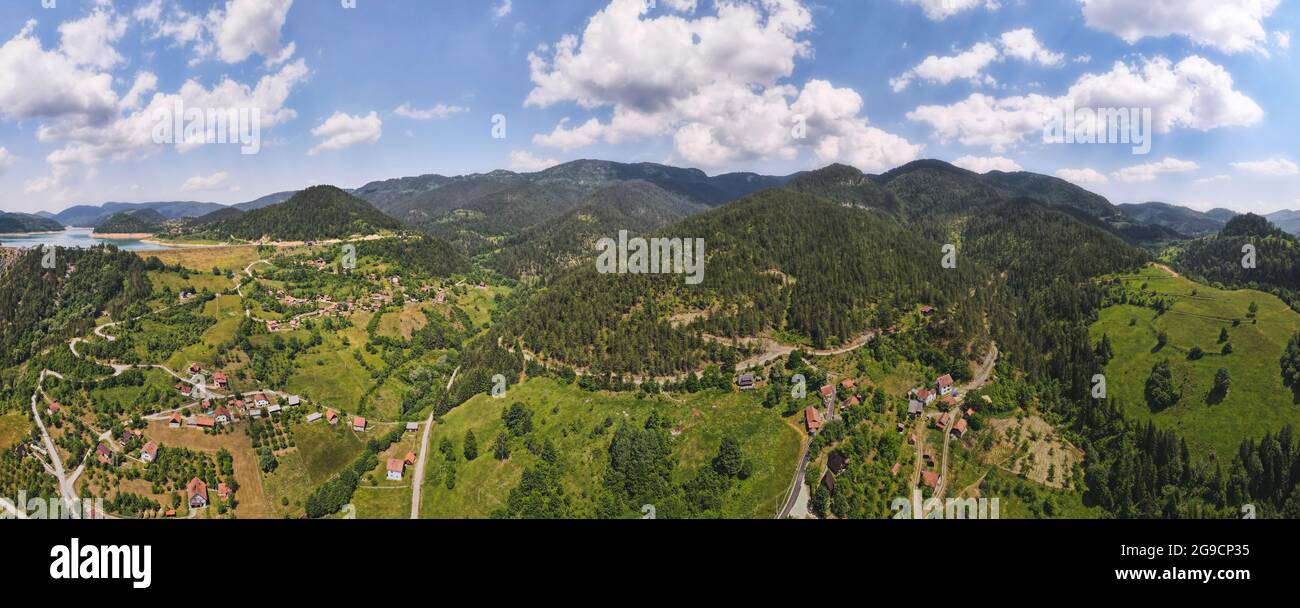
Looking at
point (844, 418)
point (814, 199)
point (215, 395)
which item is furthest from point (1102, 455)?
point (215, 395)

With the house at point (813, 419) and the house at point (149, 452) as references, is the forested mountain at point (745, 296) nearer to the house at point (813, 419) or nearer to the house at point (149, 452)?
the house at point (813, 419)

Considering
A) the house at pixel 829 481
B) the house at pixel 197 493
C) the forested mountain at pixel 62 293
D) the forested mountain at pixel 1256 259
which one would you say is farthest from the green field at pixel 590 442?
the forested mountain at pixel 1256 259

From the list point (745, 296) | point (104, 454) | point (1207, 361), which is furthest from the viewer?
point (745, 296)

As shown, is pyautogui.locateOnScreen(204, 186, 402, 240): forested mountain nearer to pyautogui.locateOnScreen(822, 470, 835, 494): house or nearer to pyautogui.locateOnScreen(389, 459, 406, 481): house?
pyautogui.locateOnScreen(389, 459, 406, 481): house

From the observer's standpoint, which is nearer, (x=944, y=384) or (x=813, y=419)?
(x=813, y=419)

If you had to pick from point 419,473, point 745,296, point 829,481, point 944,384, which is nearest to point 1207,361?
point 944,384

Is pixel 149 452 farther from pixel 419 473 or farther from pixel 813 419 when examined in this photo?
pixel 813 419
